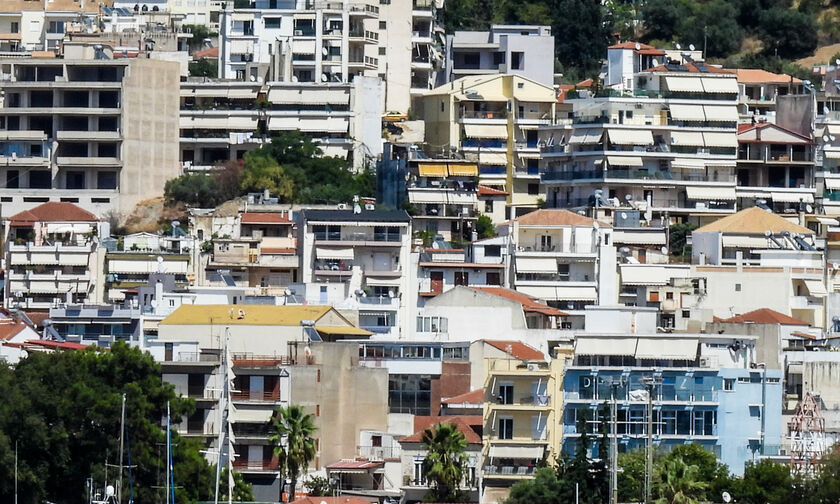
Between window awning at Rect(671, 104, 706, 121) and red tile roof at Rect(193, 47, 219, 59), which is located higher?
red tile roof at Rect(193, 47, 219, 59)

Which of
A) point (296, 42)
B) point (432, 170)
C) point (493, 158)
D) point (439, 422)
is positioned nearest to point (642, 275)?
point (432, 170)

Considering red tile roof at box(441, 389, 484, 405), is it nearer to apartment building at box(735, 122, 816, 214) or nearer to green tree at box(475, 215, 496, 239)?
green tree at box(475, 215, 496, 239)

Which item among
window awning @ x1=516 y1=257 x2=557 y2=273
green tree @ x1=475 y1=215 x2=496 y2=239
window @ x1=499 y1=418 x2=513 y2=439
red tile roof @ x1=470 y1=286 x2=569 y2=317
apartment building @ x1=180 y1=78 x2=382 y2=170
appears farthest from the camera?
apartment building @ x1=180 y1=78 x2=382 y2=170

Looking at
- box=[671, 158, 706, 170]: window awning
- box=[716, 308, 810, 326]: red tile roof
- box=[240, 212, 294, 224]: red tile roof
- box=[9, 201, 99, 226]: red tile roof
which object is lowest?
box=[716, 308, 810, 326]: red tile roof

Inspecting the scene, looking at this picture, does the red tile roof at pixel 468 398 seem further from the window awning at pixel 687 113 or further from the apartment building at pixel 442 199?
the window awning at pixel 687 113

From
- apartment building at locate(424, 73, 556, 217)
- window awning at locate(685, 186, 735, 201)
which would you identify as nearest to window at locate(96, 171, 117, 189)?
apartment building at locate(424, 73, 556, 217)

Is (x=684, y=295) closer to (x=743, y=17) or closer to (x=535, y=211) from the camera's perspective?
(x=535, y=211)

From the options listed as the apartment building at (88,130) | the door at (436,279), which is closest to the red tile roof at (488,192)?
the door at (436,279)
